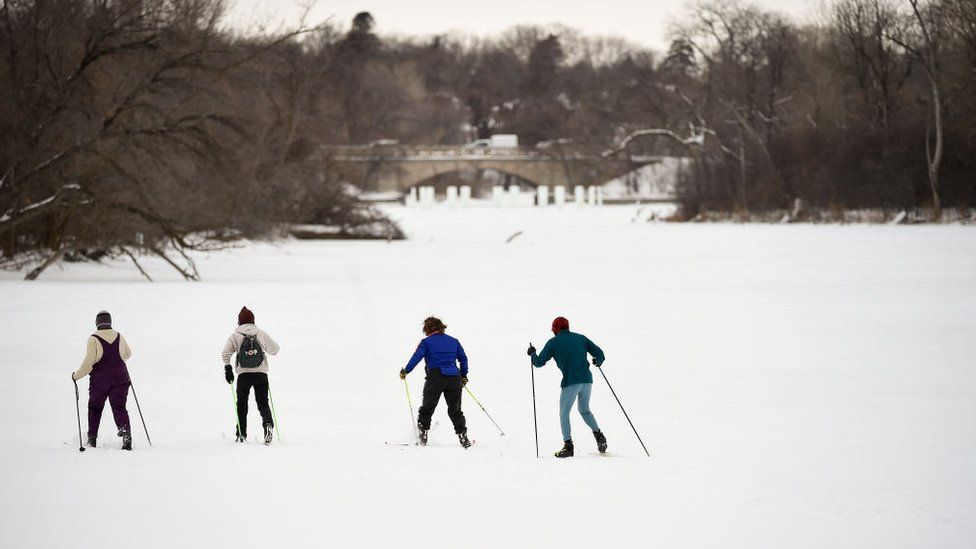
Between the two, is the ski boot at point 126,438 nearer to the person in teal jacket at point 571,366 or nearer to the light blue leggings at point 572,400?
the person in teal jacket at point 571,366

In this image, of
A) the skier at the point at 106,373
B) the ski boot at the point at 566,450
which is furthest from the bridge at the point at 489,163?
the ski boot at the point at 566,450

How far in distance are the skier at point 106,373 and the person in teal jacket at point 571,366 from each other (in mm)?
3661

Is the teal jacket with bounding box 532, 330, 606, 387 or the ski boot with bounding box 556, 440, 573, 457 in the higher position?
the teal jacket with bounding box 532, 330, 606, 387

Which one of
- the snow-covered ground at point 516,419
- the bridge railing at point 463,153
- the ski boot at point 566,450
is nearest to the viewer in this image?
the snow-covered ground at point 516,419

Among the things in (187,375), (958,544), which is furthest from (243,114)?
(958,544)

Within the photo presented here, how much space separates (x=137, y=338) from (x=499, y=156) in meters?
75.0

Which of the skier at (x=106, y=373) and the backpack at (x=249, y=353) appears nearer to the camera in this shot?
the skier at (x=106, y=373)

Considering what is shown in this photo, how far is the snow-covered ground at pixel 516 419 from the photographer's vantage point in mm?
8516

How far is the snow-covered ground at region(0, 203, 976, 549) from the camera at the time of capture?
852 cm

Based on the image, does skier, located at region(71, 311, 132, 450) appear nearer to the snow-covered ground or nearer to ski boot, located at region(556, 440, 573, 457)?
the snow-covered ground

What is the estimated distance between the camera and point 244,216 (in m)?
36.9

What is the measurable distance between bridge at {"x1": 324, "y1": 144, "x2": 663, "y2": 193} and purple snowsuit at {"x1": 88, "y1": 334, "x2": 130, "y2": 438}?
73414mm

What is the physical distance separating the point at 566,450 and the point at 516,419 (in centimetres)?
222

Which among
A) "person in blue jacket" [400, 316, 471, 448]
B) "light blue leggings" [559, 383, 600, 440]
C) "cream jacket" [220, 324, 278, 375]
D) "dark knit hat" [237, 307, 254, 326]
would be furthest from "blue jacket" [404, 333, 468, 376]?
"dark knit hat" [237, 307, 254, 326]
